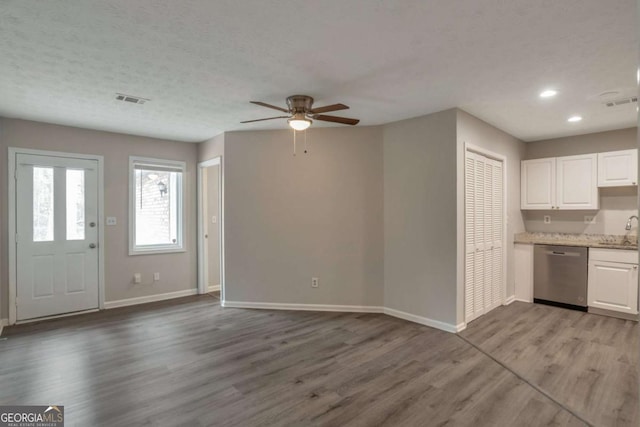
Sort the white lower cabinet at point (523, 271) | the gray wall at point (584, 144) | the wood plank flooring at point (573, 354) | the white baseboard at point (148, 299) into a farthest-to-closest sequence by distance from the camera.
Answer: the white lower cabinet at point (523, 271) < the white baseboard at point (148, 299) < the gray wall at point (584, 144) < the wood plank flooring at point (573, 354)

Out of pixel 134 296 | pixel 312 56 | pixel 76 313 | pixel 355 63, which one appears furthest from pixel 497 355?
pixel 76 313

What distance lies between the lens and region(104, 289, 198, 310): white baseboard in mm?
4667

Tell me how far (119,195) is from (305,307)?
3.19m

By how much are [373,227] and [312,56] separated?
2499mm

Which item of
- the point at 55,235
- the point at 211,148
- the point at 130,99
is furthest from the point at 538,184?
the point at 55,235

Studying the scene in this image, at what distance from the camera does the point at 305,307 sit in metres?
4.52

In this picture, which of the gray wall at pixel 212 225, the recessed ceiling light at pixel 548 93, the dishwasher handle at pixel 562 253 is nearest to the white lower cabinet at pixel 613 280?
the dishwasher handle at pixel 562 253

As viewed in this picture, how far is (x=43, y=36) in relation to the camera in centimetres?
215

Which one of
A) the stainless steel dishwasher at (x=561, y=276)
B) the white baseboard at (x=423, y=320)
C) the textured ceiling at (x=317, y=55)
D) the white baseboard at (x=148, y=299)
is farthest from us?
the white baseboard at (x=148, y=299)

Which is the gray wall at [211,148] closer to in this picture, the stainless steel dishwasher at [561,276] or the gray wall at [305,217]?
the gray wall at [305,217]

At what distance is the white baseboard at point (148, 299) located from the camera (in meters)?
4.67

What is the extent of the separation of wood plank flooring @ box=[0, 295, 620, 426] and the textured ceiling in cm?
254

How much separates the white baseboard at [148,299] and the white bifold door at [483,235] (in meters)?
4.25

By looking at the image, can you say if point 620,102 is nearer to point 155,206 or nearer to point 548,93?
point 548,93
